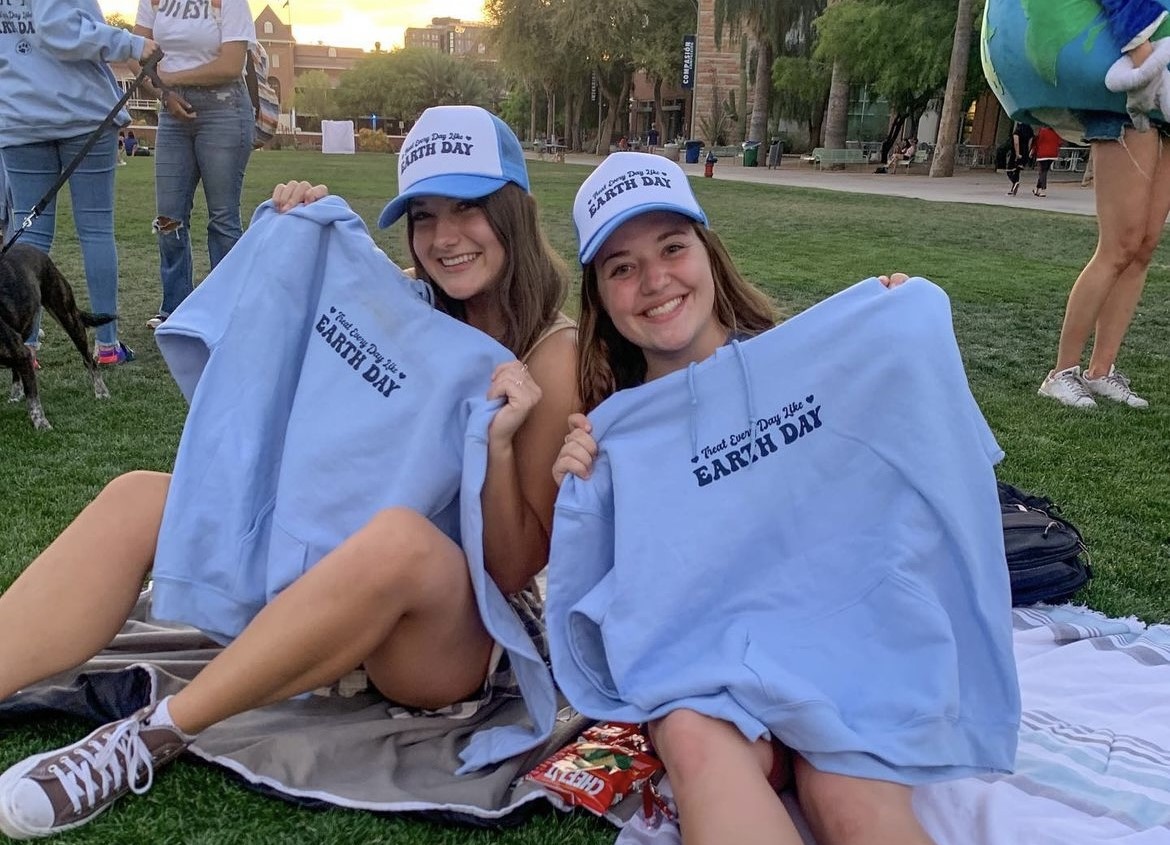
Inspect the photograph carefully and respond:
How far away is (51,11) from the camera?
4781mm

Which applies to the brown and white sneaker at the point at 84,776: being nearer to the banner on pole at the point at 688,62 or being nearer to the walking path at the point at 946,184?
the walking path at the point at 946,184

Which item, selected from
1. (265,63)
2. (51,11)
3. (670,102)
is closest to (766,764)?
(51,11)

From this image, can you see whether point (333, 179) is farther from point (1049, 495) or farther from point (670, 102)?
point (670, 102)

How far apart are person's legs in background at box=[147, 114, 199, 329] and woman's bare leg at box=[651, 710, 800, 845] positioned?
15.9ft

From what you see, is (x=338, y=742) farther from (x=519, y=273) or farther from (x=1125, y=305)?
(x=1125, y=305)

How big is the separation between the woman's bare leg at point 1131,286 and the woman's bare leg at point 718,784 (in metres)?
3.88

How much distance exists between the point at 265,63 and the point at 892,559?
17.2 ft

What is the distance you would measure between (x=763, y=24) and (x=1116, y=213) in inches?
1300

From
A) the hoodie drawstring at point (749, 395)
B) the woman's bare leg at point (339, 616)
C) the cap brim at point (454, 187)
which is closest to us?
the woman's bare leg at point (339, 616)

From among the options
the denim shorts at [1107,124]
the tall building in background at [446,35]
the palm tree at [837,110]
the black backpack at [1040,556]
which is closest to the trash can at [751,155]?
the palm tree at [837,110]

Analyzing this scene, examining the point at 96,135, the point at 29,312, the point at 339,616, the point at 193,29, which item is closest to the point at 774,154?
the point at 193,29

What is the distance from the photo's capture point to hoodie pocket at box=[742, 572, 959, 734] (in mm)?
1769

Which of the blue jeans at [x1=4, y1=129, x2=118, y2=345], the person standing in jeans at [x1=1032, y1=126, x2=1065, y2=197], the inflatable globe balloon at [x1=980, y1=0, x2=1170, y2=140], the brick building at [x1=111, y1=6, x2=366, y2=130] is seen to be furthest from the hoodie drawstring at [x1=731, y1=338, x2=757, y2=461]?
the brick building at [x1=111, y1=6, x2=366, y2=130]

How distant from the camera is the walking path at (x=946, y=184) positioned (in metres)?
17.7
